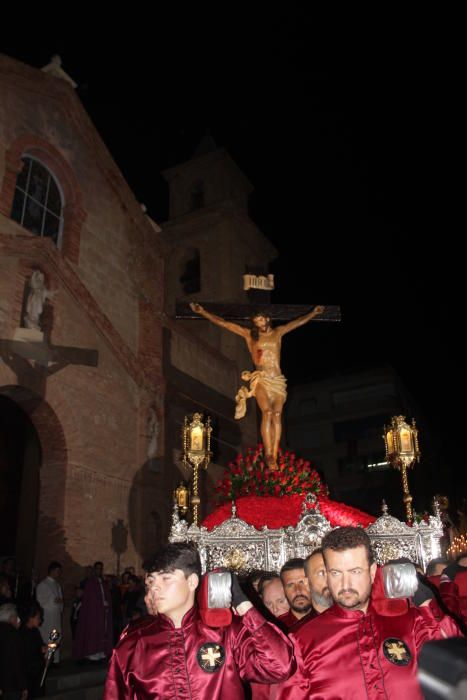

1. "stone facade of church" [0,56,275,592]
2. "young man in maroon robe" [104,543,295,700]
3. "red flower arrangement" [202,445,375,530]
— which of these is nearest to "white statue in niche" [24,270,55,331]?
"stone facade of church" [0,56,275,592]

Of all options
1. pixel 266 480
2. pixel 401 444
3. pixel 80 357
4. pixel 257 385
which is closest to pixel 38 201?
pixel 80 357

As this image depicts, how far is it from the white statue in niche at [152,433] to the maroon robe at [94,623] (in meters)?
6.42

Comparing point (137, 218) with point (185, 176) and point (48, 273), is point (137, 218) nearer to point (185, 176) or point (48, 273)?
point (48, 273)

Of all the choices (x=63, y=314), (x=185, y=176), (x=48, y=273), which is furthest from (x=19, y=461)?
(x=185, y=176)

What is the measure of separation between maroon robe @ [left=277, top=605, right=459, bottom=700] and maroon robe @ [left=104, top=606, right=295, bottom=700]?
0.12m

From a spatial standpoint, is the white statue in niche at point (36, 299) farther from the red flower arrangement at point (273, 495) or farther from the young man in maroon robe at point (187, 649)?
the young man in maroon robe at point (187, 649)

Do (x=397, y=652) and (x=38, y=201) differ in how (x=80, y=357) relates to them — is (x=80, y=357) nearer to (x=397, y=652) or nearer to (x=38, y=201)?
(x=38, y=201)

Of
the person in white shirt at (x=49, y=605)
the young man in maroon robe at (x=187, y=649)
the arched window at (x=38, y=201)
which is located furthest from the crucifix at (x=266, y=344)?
the young man in maroon robe at (x=187, y=649)

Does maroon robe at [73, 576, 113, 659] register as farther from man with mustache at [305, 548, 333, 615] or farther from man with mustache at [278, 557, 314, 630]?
man with mustache at [305, 548, 333, 615]

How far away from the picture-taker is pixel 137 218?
19.4m

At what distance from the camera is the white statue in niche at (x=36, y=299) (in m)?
14.1

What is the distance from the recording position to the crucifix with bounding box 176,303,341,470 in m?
10.6

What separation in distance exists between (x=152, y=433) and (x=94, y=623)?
7.51 m

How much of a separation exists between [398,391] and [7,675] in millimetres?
36378
